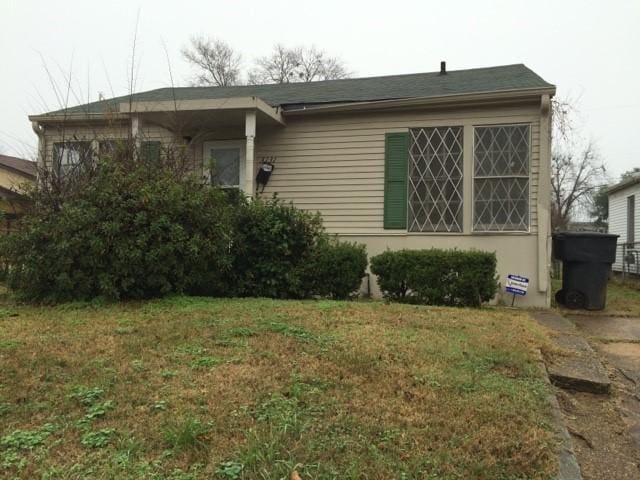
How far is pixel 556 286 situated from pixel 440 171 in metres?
4.54

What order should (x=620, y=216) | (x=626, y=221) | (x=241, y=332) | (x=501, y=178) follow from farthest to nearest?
(x=620, y=216)
(x=626, y=221)
(x=501, y=178)
(x=241, y=332)

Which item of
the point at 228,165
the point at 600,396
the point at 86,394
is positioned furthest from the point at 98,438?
the point at 228,165

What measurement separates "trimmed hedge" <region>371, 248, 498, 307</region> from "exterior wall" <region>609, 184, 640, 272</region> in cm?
1004

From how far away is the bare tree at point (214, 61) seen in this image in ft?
103

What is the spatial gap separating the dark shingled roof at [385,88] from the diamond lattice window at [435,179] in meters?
0.70

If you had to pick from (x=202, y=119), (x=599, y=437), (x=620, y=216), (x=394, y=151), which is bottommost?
(x=599, y=437)

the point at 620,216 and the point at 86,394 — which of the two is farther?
the point at 620,216

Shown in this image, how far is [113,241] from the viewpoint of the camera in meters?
5.92

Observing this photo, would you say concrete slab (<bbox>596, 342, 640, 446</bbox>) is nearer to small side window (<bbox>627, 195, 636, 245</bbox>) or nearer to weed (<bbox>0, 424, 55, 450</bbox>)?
weed (<bbox>0, 424, 55, 450</bbox>)

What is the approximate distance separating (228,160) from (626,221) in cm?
1282

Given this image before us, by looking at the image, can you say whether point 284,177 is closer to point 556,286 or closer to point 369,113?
point 369,113

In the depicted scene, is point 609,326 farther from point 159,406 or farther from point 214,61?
point 214,61

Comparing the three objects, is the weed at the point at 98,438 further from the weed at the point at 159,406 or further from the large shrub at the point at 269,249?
the large shrub at the point at 269,249

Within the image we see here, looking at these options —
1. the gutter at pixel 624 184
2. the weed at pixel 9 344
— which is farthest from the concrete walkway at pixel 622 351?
the gutter at pixel 624 184
